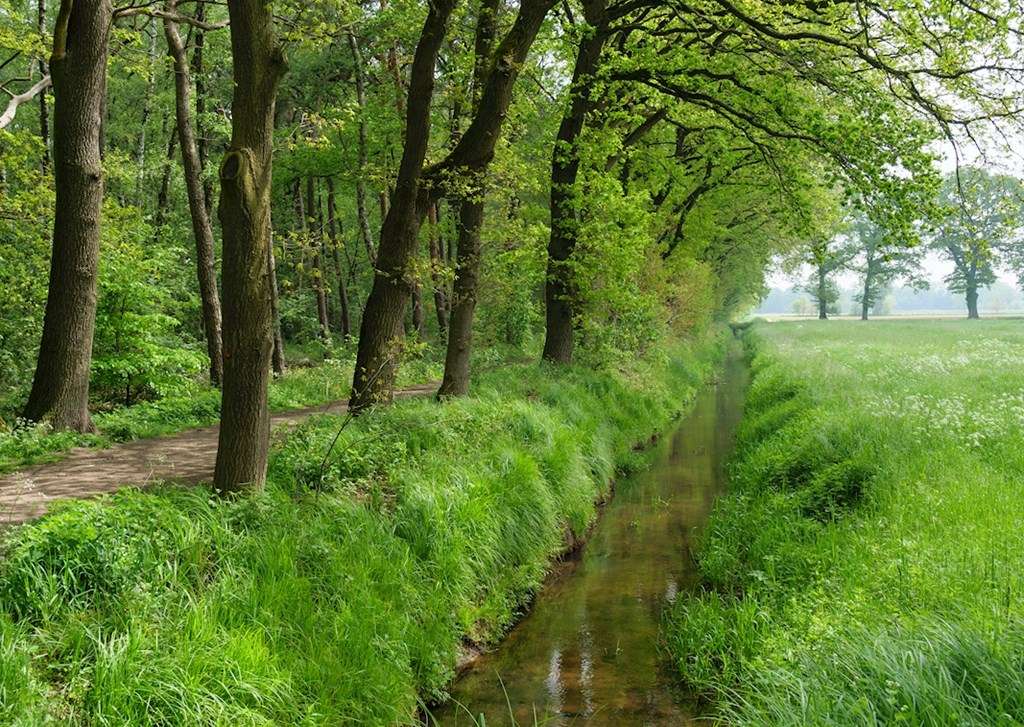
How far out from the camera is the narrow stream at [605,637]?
5422mm

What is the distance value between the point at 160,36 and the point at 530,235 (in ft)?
54.9

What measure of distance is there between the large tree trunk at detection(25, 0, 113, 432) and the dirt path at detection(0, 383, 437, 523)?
1101 millimetres

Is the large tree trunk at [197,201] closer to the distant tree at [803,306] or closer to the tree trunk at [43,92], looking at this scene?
the tree trunk at [43,92]

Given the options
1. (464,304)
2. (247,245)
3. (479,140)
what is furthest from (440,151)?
(247,245)

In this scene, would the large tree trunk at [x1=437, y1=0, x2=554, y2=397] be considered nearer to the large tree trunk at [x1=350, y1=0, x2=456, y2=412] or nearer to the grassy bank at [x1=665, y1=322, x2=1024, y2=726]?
the large tree trunk at [x1=350, y1=0, x2=456, y2=412]

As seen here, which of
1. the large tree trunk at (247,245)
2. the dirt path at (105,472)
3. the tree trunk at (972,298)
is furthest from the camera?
the tree trunk at (972,298)

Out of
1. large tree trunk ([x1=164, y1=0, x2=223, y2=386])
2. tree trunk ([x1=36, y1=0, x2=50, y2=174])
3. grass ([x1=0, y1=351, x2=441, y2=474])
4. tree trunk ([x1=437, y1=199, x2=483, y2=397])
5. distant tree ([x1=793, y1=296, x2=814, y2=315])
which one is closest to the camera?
grass ([x1=0, y1=351, x2=441, y2=474])

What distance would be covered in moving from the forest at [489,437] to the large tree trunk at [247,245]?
0.09 ft

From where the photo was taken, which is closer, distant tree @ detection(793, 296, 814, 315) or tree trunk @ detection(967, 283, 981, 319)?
tree trunk @ detection(967, 283, 981, 319)

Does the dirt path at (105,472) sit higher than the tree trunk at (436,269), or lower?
lower

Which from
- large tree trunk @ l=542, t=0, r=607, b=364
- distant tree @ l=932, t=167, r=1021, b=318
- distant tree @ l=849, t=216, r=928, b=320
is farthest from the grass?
distant tree @ l=849, t=216, r=928, b=320

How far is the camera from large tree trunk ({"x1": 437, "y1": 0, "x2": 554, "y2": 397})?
360 inches

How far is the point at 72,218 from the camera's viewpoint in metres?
9.20

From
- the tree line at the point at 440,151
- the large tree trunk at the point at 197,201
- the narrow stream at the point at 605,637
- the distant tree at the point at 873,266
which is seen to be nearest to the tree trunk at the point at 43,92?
the tree line at the point at 440,151
